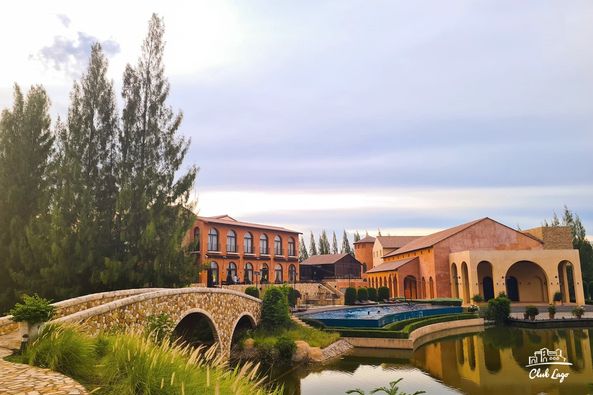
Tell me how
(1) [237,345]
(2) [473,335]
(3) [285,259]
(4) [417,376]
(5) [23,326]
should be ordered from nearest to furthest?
(5) [23,326]
(4) [417,376]
(1) [237,345]
(2) [473,335]
(3) [285,259]

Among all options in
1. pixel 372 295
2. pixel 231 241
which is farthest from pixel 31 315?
pixel 372 295

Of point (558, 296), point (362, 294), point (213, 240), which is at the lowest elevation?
point (558, 296)

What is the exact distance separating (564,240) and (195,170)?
41.7 meters

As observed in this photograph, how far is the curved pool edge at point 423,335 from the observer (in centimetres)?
2653

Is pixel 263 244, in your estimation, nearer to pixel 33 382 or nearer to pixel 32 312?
pixel 32 312

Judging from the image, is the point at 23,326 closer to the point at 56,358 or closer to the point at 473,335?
the point at 56,358

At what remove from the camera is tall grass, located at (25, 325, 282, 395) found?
7.00 meters

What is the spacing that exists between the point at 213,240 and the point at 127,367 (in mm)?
37403

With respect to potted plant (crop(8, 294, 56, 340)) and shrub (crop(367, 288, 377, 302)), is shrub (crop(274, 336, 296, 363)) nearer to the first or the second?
potted plant (crop(8, 294, 56, 340))

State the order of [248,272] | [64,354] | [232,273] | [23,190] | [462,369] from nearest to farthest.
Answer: [64,354] → [462,369] → [23,190] → [232,273] → [248,272]

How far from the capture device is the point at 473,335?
31906 millimetres

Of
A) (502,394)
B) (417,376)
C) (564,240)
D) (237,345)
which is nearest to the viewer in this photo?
(502,394)

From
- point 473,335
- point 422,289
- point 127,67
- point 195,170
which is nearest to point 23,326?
point 195,170

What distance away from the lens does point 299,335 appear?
2662cm
